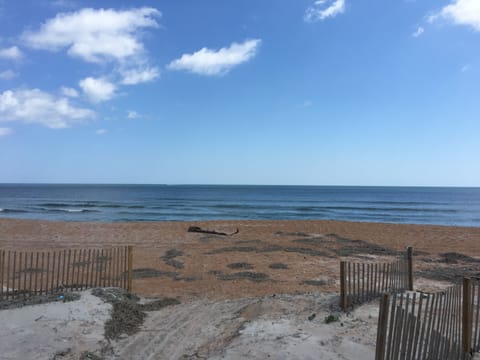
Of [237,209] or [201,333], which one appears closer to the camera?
[201,333]

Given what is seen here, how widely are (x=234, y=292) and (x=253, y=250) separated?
6.89m

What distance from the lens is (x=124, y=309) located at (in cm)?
837

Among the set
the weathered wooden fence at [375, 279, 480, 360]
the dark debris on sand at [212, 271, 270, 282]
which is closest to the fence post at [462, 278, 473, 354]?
the weathered wooden fence at [375, 279, 480, 360]

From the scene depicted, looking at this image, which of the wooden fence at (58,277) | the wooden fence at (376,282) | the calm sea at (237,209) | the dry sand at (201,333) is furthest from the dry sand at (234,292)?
the calm sea at (237,209)

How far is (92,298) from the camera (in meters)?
8.52

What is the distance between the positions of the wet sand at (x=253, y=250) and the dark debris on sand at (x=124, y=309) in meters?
0.95

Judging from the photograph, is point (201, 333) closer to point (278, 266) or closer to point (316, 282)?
point (316, 282)

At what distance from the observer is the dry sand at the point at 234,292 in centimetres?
629

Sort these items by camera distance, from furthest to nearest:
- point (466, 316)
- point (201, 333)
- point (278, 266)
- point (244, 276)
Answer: point (278, 266) → point (244, 276) → point (201, 333) → point (466, 316)

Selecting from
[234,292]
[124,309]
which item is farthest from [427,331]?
[234,292]

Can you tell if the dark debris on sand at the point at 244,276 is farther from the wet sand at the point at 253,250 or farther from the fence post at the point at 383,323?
the fence post at the point at 383,323

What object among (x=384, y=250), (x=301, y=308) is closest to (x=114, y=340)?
(x=301, y=308)

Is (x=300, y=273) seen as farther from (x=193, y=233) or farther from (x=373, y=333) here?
(x=193, y=233)

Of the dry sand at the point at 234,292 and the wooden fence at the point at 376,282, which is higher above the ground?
the wooden fence at the point at 376,282
